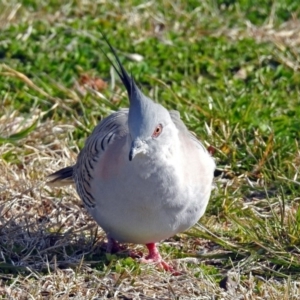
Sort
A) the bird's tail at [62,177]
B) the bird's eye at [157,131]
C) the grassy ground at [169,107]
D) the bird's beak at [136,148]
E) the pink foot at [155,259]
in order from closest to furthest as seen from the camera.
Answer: the bird's beak at [136,148] → the bird's eye at [157,131] → the grassy ground at [169,107] → the pink foot at [155,259] → the bird's tail at [62,177]

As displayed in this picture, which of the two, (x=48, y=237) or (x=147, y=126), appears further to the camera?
(x=48, y=237)

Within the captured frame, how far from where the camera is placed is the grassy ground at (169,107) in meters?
4.02

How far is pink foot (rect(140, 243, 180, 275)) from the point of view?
412cm

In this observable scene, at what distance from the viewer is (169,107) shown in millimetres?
5656

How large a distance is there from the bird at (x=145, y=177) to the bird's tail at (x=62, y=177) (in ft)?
1.60

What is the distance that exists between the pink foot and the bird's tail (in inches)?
26.3

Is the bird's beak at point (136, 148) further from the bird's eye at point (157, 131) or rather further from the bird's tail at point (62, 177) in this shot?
the bird's tail at point (62, 177)

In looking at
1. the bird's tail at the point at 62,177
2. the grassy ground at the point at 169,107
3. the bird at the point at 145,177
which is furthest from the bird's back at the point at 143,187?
the bird's tail at the point at 62,177

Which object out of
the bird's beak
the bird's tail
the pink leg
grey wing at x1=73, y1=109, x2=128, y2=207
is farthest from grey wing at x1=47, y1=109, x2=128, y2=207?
the bird's beak

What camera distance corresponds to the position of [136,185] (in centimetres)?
376

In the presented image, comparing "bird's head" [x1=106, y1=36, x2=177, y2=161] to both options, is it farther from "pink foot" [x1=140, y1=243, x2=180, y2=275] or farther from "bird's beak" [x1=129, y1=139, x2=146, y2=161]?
"pink foot" [x1=140, y1=243, x2=180, y2=275]

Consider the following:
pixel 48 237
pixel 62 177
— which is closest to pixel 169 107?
pixel 62 177

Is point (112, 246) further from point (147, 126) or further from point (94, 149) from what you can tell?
point (147, 126)

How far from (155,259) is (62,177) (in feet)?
2.58
